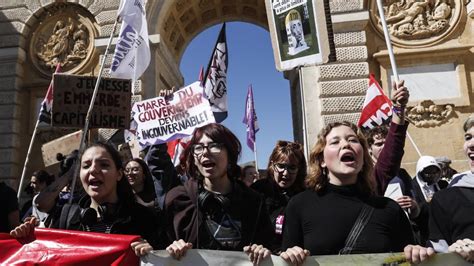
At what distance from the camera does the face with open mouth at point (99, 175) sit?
3178 mm

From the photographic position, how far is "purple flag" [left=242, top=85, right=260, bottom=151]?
13812mm

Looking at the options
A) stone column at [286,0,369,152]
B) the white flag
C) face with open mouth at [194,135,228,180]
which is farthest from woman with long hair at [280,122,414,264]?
stone column at [286,0,369,152]

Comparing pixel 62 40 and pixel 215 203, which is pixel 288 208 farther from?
pixel 62 40

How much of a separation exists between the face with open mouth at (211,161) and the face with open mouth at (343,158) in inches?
27.0

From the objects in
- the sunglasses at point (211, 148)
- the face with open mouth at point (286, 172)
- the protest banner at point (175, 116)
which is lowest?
the face with open mouth at point (286, 172)

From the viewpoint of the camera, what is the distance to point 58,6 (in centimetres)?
1390

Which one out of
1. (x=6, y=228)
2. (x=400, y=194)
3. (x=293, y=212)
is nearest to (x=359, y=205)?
(x=293, y=212)

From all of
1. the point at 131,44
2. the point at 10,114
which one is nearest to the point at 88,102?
the point at 131,44

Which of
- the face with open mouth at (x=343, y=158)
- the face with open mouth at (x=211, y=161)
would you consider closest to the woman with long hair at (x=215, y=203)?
the face with open mouth at (x=211, y=161)

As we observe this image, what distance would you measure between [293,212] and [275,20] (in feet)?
13.5

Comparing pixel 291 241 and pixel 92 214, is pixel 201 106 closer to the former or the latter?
pixel 92 214

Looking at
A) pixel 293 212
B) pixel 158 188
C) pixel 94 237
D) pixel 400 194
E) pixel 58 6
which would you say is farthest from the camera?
pixel 58 6

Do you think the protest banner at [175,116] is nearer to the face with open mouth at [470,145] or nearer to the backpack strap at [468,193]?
the face with open mouth at [470,145]

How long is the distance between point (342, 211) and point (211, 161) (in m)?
0.94
